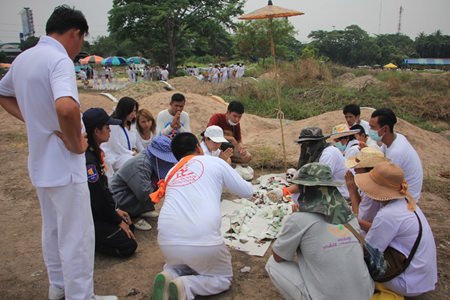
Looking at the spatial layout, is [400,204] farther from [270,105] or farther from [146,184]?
[270,105]

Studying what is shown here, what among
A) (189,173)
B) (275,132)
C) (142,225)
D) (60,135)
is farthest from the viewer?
(275,132)

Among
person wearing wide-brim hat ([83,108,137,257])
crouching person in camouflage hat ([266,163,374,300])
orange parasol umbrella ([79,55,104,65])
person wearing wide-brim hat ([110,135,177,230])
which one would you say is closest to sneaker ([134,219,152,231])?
person wearing wide-brim hat ([110,135,177,230])

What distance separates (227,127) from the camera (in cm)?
575

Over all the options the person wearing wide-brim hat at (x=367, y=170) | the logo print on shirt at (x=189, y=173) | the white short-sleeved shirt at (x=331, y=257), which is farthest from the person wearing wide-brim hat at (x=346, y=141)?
the white short-sleeved shirt at (x=331, y=257)

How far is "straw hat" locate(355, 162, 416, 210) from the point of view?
2.44 meters

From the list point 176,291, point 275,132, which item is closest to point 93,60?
point 275,132

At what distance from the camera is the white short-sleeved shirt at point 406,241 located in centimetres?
243

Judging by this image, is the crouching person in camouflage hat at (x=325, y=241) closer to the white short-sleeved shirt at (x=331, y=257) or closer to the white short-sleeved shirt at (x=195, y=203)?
the white short-sleeved shirt at (x=331, y=257)

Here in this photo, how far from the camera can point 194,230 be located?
2531 mm

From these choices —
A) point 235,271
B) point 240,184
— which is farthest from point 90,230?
point 235,271

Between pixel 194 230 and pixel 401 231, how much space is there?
139 centimetres

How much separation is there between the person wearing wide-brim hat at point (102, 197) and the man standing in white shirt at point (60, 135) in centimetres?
55

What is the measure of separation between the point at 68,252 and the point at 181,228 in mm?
743

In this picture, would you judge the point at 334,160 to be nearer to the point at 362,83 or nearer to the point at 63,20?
the point at 63,20
